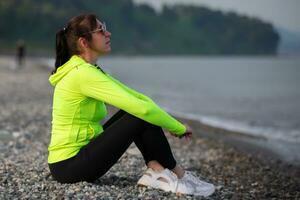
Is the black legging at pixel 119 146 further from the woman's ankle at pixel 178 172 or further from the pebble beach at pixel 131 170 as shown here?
the pebble beach at pixel 131 170

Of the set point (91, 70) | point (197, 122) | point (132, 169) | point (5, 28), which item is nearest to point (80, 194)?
point (91, 70)

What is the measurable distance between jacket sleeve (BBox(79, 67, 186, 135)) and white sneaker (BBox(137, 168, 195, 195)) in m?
0.69

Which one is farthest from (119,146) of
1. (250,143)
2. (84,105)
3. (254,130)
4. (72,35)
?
(254,130)

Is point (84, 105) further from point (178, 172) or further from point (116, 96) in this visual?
point (178, 172)

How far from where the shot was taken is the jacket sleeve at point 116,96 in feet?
17.7

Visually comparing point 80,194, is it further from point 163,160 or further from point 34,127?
point 34,127

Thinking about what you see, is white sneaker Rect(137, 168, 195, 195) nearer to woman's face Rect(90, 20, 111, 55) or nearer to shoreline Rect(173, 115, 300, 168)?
woman's face Rect(90, 20, 111, 55)

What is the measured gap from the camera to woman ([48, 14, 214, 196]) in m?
5.45

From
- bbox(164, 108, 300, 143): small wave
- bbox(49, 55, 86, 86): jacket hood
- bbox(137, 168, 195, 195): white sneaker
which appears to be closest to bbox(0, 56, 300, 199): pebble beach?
bbox(137, 168, 195, 195): white sneaker

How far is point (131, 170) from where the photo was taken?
7734 millimetres

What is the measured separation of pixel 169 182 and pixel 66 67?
1.63 m

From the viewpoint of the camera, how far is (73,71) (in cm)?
554

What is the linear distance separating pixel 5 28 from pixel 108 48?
142 m

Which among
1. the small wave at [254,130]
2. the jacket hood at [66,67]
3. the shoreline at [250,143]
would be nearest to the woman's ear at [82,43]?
the jacket hood at [66,67]
